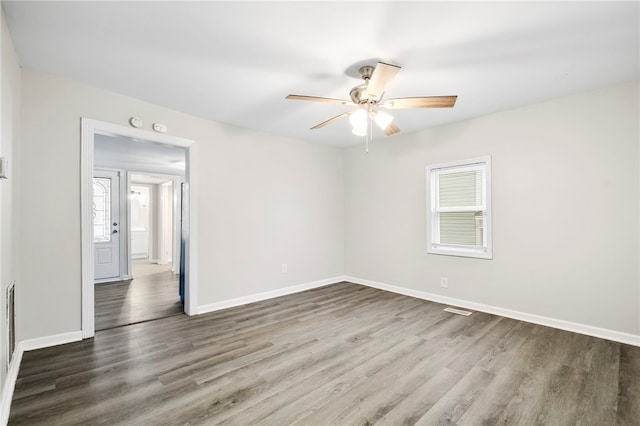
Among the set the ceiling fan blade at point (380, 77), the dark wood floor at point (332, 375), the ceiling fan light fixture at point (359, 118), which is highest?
the ceiling fan blade at point (380, 77)

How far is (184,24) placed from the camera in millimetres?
1992

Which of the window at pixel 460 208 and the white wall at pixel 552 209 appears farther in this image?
the window at pixel 460 208

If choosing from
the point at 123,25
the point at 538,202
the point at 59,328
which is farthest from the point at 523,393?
the point at 59,328

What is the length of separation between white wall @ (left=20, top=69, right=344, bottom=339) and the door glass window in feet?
11.1

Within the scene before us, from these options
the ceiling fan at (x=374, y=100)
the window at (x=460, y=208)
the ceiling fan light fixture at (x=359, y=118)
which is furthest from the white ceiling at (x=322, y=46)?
the window at (x=460, y=208)

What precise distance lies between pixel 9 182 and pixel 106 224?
4155 millimetres

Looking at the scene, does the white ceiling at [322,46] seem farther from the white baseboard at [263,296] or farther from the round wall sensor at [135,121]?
the white baseboard at [263,296]

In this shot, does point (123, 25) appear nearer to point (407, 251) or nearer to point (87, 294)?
point (87, 294)

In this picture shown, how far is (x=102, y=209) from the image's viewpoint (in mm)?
5828

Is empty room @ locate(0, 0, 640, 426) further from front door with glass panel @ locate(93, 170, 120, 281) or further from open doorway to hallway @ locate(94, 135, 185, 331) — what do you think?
front door with glass panel @ locate(93, 170, 120, 281)

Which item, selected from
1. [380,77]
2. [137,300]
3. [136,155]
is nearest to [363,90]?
[380,77]

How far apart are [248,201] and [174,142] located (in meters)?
1.22

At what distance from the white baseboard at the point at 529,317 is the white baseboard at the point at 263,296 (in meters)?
0.94

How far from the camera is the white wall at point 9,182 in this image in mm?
1857
